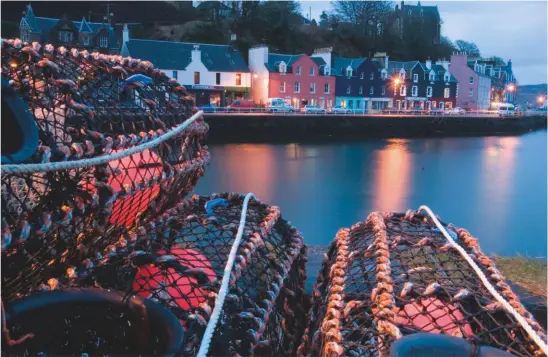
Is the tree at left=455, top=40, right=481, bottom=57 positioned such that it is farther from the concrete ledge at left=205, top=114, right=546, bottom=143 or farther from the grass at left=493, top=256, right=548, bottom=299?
the grass at left=493, top=256, right=548, bottom=299

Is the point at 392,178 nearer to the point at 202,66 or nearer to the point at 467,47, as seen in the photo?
the point at 202,66

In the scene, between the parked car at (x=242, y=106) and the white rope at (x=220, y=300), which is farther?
the parked car at (x=242, y=106)

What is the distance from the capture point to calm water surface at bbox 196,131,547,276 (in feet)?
33.9

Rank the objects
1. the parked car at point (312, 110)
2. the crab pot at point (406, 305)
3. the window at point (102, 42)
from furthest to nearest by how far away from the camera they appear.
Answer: the window at point (102, 42) < the parked car at point (312, 110) < the crab pot at point (406, 305)

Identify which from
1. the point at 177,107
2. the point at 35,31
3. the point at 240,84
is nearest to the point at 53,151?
the point at 177,107

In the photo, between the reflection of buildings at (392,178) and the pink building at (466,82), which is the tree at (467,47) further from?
the reflection of buildings at (392,178)

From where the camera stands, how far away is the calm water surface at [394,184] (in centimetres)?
1034

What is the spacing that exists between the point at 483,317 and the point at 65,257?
3.38ft

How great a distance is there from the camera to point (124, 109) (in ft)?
5.67

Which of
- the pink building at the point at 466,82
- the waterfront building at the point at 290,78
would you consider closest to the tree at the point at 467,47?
the pink building at the point at 466,82

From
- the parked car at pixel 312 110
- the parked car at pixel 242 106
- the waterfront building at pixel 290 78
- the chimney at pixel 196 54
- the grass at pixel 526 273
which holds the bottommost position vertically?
the grass at pixel 526 273

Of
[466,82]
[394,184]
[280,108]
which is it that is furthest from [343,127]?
[466,82]

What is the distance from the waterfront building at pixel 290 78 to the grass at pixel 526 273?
24.8 m

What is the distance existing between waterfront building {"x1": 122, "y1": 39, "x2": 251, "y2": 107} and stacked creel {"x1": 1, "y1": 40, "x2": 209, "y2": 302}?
23495 mm
